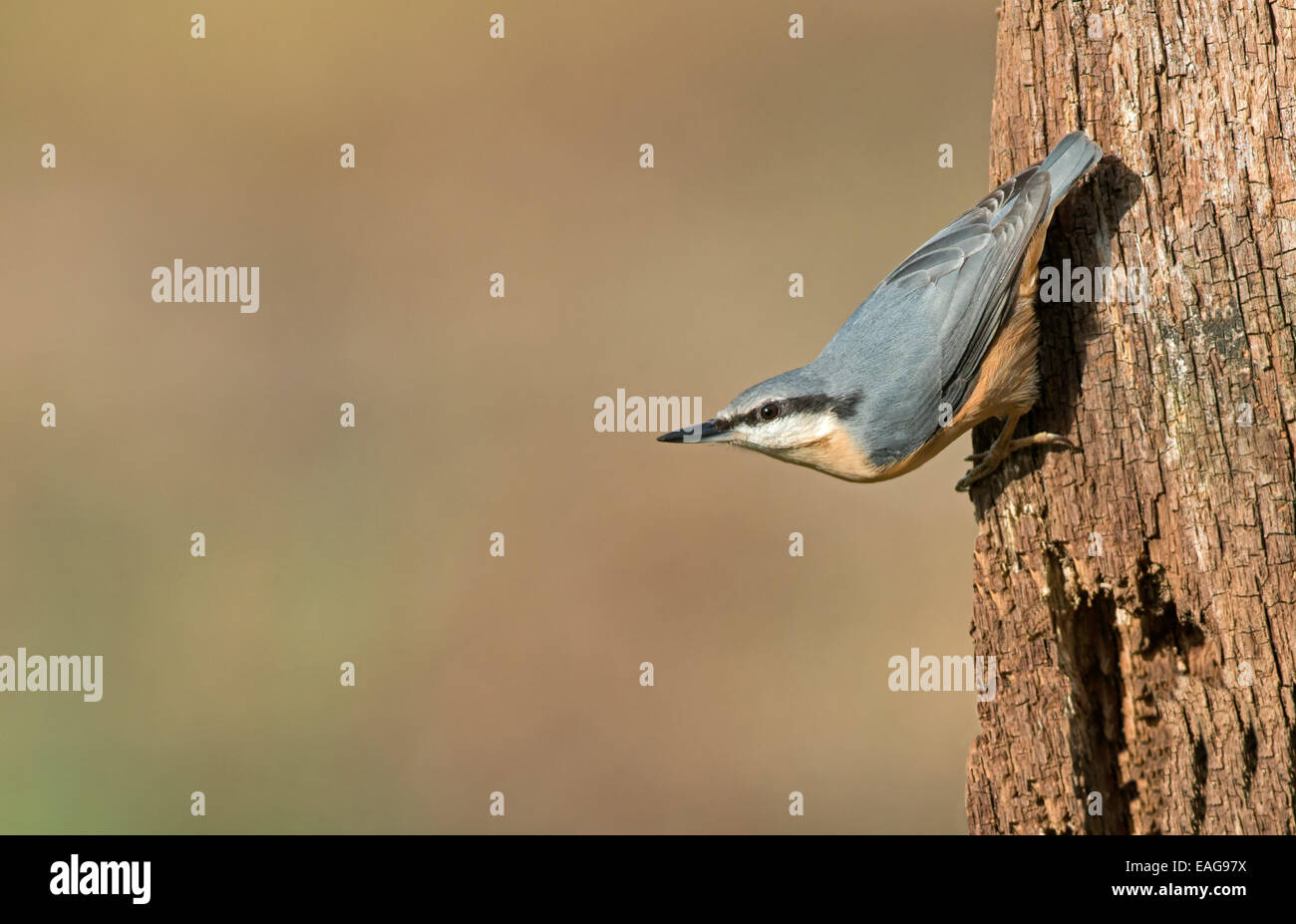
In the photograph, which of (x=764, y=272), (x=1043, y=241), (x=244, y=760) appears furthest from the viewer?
(x=764, y=272)

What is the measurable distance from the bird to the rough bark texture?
0.41 ft

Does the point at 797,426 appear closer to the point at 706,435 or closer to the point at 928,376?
the point at 706,435

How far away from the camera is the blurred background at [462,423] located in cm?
765

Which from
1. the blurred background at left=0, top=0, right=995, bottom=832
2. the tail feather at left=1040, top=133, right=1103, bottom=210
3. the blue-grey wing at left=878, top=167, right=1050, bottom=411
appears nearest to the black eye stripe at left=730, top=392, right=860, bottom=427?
the blue-grey wing at left=878, top=167, right=1050, bottom=411

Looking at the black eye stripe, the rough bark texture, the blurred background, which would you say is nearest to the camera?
the rough bark texture

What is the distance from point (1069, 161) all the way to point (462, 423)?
21.3 feet

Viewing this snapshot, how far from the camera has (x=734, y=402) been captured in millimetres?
3900

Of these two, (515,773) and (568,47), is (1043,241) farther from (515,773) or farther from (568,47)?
(568,47)

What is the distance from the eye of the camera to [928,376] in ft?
12.6

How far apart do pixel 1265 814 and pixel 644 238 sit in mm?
7924

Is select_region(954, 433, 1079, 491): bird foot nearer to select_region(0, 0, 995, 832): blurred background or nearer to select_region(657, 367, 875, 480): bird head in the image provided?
select_region(657, 367, 875, 480): bird head

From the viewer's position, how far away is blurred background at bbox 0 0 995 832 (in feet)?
25.1

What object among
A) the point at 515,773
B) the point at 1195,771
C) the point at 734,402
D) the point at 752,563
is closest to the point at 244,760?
the point at 515,773
